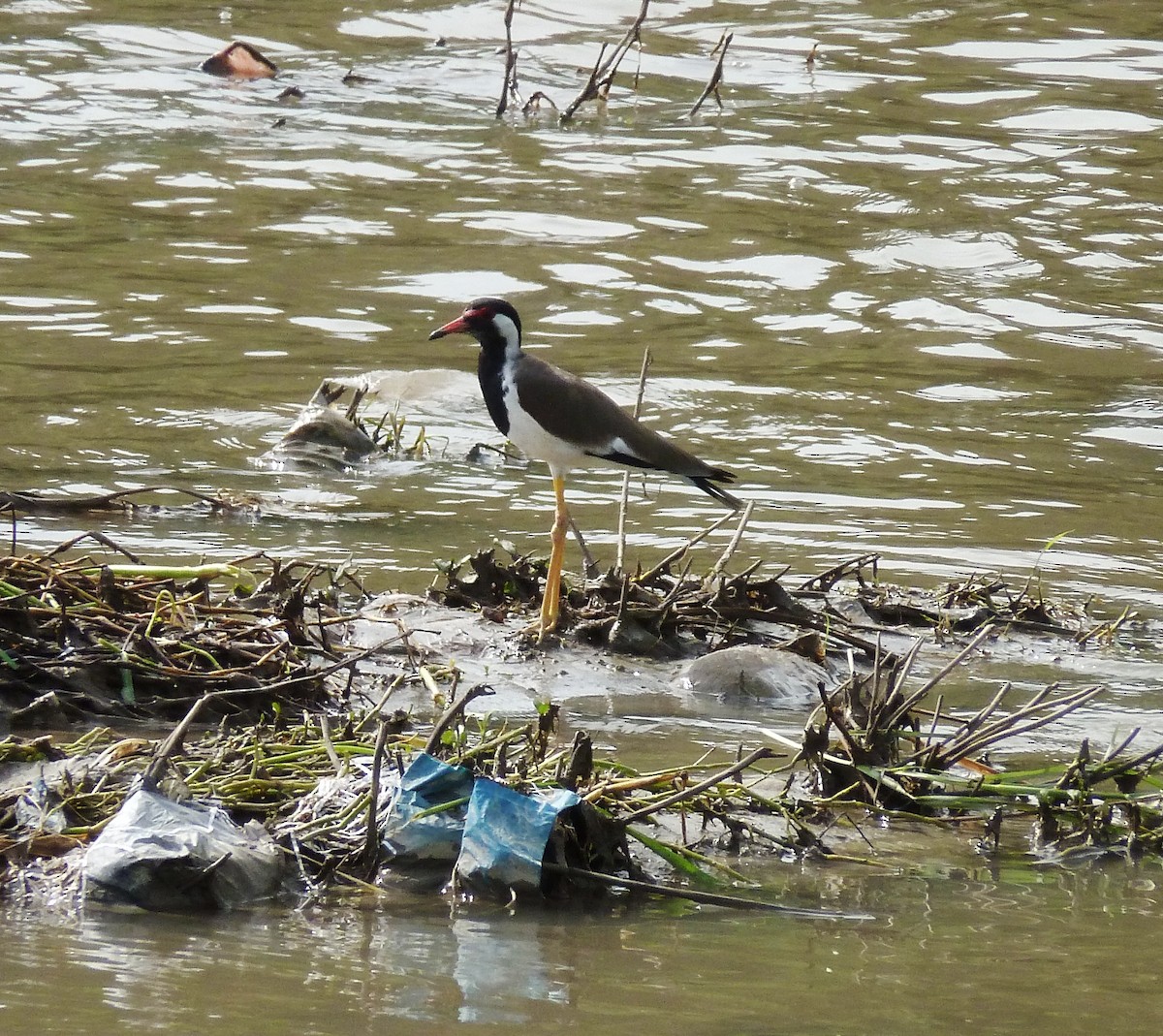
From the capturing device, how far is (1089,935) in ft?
12.8

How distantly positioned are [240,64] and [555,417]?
11901mm

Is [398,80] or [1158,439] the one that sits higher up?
[398,80]

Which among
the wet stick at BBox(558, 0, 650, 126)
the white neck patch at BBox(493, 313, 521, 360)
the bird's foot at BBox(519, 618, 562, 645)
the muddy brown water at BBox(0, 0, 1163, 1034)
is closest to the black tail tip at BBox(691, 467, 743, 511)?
the muddy brown water at BBox(0, 0, 1163, 1034)

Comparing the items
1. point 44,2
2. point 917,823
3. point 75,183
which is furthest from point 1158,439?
point 44,2

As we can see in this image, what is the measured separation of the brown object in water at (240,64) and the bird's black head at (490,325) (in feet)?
37.1

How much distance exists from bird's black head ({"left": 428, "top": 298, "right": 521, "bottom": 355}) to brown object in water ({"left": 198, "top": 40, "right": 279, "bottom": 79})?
11294 mm

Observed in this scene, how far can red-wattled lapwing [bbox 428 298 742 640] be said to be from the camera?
670 cm

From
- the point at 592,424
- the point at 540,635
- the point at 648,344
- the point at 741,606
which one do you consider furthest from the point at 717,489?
the point at 648,344

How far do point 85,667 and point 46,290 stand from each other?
731 centimetres

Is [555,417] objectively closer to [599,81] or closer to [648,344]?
[648,344]

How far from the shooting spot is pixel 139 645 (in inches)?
202

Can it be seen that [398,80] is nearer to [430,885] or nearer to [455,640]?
[455,640]

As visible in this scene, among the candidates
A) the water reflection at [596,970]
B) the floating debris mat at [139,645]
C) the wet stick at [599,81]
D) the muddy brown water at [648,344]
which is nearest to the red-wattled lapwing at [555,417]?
the muddy brown water at [648,344]

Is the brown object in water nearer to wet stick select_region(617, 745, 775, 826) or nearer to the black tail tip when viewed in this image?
the black tail tip
